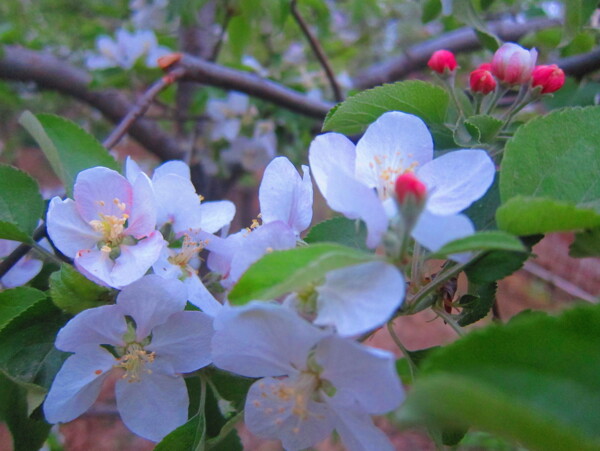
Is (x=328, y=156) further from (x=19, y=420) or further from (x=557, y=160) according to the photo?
(x=19, y=420)

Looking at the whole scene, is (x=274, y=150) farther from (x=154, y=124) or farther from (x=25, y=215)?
(x=25, y=215)

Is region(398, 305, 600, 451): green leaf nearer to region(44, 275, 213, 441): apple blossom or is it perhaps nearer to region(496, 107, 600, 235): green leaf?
region(496, 107, 600, 235): green leaf

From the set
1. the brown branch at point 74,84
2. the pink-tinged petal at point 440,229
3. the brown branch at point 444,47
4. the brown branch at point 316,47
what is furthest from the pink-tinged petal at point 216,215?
the brown branch at point 444,47

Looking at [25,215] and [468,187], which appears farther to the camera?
[25,215]

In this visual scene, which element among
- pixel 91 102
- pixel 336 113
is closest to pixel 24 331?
pixel 336 113

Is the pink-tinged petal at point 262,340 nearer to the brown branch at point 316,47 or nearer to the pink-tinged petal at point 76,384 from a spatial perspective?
the pink-tinged petal at point 76,384

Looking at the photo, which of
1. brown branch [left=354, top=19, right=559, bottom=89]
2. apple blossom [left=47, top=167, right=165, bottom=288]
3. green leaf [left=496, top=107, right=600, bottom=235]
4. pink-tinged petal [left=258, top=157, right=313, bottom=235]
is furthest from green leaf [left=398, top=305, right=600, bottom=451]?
brown branch [left=354, top=19, right=559, bottom=89]
